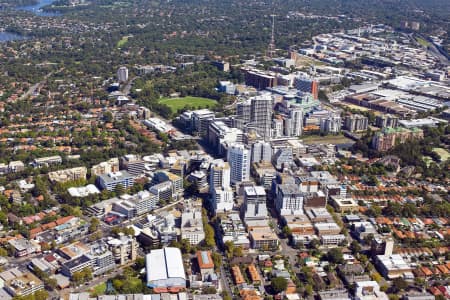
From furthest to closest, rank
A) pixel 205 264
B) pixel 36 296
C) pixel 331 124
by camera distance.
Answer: pixel 331 124 → pixel 205 264 → pixel 36 296

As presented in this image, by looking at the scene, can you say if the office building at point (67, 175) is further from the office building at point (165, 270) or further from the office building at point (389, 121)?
the office building at point (389, 121)

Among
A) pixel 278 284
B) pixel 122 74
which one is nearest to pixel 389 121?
pixel 278 284

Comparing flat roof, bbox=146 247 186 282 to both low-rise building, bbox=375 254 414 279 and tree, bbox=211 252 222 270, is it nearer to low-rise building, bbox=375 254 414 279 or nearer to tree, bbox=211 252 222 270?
tree, bbox=211 252 222 270

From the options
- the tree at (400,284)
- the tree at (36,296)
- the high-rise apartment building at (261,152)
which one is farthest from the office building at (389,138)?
the tree at (36,296)

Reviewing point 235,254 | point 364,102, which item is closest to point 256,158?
point 235,254

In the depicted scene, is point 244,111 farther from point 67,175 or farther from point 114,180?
point 67,175

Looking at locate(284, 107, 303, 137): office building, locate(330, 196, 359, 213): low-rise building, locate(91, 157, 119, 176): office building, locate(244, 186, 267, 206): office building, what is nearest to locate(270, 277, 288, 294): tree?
locate(244, 186, 267, 206): office building

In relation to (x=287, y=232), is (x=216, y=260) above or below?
above
